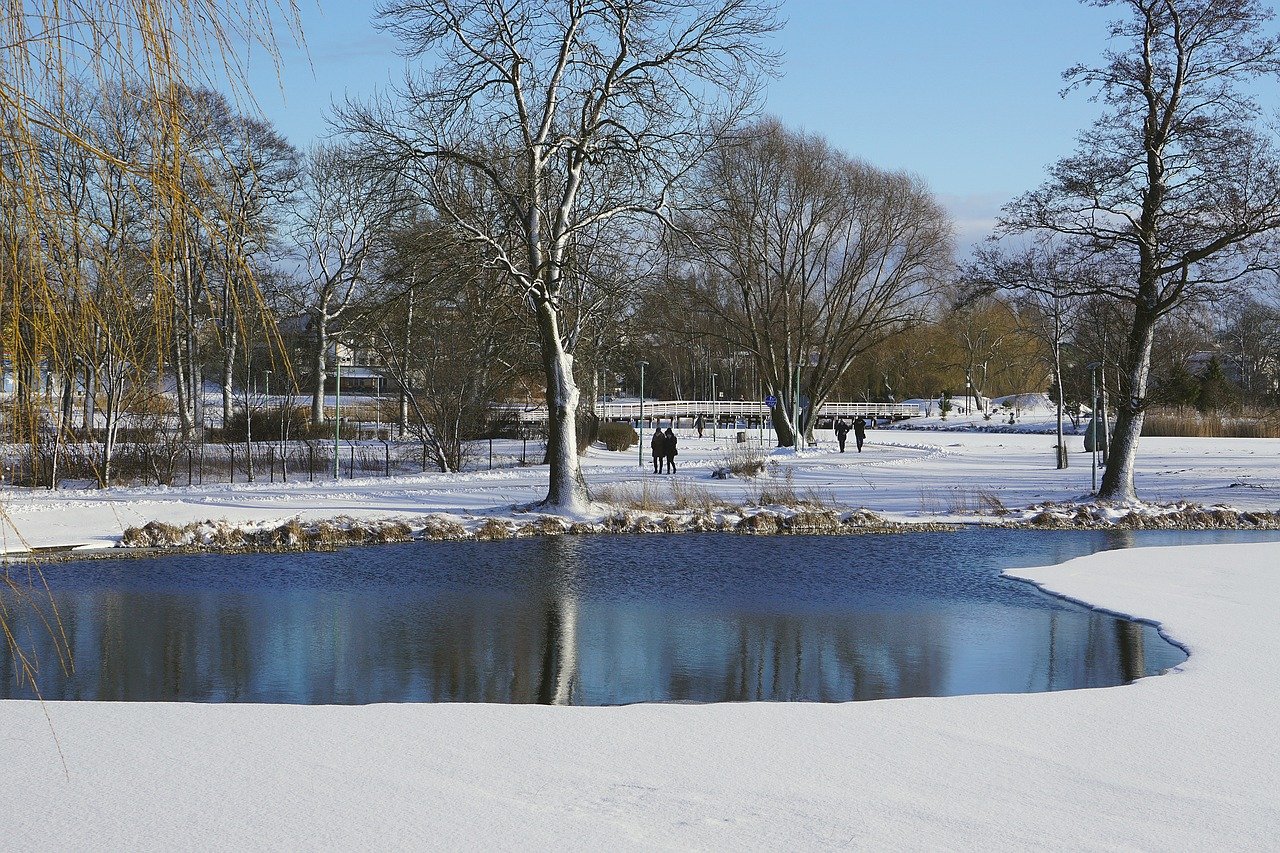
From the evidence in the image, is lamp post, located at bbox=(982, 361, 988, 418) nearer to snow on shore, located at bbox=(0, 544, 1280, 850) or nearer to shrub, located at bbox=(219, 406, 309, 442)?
shrub, located at bbox=(219, 406, 309, 442)

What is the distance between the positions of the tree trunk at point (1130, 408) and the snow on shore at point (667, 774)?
15165mm

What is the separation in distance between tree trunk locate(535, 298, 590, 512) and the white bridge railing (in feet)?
97.1

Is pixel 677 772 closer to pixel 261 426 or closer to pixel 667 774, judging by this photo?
pixel 667 774

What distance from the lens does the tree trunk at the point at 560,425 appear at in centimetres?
2169

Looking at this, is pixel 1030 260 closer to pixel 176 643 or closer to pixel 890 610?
pixel 890 610

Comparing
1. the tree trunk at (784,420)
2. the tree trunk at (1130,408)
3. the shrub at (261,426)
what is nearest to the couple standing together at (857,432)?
the tree trunk at (784,420)

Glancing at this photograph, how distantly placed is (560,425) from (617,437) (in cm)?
2418

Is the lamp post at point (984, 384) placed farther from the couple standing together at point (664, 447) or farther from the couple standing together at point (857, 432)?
the couple standing together at point (664, 447)

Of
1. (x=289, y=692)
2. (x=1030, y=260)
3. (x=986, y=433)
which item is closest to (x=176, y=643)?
(x=289, y=692)

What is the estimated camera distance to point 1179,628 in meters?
11.2

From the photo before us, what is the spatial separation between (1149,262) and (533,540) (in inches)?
504

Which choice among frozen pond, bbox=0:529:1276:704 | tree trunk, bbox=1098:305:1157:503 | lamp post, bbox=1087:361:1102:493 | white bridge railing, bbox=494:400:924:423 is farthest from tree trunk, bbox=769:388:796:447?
frozen pond, bbox=0:529:1276:704

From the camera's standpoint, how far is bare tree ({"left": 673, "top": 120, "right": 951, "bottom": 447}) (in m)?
45.4

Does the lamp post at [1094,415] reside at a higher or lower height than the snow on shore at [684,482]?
higher
